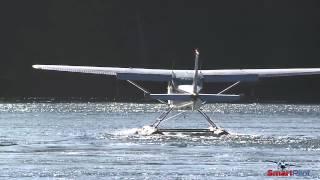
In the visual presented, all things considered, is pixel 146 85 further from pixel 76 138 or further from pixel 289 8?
pixel 76 138

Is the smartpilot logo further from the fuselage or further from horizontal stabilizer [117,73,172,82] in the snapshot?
horizontal stabilizer [117,73,172,82]

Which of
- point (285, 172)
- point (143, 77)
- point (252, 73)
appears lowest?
point (285, 172)

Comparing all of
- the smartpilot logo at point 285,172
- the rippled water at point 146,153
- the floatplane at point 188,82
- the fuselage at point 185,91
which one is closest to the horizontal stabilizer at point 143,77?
the floatplane at point 188,82

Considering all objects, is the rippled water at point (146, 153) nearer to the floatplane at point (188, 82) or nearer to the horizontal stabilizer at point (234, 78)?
the floatplane at point (188, 82)

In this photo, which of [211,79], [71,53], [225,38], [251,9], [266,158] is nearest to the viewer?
[266,158]

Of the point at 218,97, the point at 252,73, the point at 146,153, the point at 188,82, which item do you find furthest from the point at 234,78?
the point at 146,153

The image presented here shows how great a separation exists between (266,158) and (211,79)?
1202 centimetres

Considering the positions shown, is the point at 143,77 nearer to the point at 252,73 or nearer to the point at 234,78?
the point at 234,78

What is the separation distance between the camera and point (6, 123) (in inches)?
2189

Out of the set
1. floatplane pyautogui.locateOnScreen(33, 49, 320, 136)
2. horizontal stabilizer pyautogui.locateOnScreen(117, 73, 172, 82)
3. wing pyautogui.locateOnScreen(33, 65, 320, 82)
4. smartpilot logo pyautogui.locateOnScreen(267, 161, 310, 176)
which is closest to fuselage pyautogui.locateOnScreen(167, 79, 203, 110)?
floatplane pyautogui.locateOnScreen(33, 49, 320, 136)

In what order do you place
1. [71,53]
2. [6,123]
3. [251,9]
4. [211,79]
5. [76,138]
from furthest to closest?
1. [251,9]
2. [71,53]
3. [6,123]
4. [211,79]
5. [76,138]

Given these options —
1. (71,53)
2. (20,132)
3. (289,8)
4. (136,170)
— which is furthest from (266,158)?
(289,8)

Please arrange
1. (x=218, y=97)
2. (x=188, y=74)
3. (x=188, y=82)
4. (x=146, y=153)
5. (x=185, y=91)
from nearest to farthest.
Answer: (x=146, y=153) < (x=218, y=97) < (x=185, y=91) < (x=188, y=82) < (x=188, y=74)

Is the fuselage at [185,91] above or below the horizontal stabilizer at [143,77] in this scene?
below
